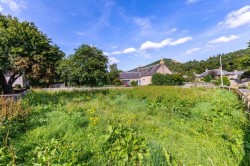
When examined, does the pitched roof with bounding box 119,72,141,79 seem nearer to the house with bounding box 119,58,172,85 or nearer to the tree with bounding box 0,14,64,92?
the house with bounding box 119,58,172,85

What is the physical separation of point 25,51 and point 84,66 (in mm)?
6435

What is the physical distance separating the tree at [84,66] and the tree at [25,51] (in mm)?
1734

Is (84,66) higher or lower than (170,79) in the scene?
higher

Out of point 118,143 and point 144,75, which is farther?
point 144,75

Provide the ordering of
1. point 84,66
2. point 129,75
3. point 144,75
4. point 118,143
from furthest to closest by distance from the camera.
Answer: point 129,75 → point 144,75 → point 84,66 → point 118,143

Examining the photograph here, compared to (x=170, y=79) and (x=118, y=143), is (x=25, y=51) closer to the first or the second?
(x=118, y=143)

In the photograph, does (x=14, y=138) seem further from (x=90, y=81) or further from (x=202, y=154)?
(x=90, y=81)

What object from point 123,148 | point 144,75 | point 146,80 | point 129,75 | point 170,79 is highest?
point 129,75

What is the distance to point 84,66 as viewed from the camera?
2109cm

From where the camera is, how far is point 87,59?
21375 millimetres

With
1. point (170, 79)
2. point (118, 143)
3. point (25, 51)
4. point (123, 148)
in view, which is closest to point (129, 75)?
point (170, 79)

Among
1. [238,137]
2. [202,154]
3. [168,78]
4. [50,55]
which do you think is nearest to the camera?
[202,154]

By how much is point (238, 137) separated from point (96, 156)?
9.37ft

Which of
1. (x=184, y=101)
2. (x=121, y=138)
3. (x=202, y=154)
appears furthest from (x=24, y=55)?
(x=202, y=154)
